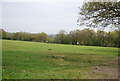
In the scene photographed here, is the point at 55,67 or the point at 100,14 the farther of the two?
the point at 100,14

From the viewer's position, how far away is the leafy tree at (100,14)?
11664mm

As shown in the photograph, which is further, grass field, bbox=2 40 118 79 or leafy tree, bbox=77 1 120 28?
leafy tree, bbox=77 1 120 28

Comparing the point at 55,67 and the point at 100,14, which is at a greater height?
the point at 100,14

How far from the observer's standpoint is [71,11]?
1520 cm

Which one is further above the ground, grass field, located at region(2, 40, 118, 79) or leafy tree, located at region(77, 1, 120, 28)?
leafy tree, located at region(77, 1, 120, 28)

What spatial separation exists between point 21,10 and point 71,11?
221 inches

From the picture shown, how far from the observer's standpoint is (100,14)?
12.1m

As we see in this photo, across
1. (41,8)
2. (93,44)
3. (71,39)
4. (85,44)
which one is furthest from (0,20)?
(93,44)

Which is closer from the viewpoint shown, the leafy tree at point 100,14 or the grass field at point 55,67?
the grass field at point 55,67

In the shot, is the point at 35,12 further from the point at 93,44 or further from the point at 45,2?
the point at 93,44

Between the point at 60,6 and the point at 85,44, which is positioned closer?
the point at 60,6

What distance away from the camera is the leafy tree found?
11664mm

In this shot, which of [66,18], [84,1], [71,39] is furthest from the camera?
[71,39]

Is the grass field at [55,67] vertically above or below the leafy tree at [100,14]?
below
